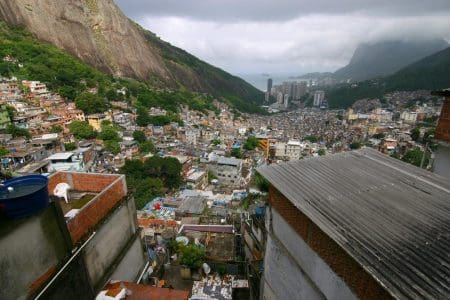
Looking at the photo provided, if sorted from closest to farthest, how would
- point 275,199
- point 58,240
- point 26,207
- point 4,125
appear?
point 26,207 → point 58,240 → point 275,199 → point 4,125

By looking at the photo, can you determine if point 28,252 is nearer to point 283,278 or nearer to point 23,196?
point 23,196

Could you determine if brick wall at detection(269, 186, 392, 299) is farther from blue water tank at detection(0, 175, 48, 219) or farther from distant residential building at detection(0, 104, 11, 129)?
distant residential building at detection(0, 104, 11, 129)

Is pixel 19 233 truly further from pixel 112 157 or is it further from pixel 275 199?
pixel 112 157

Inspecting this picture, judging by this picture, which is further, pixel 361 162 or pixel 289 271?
pixel 361 162

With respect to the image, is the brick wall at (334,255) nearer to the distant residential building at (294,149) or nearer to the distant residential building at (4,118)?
the distant residential building at (4,118)

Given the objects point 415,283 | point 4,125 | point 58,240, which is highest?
point 415,283

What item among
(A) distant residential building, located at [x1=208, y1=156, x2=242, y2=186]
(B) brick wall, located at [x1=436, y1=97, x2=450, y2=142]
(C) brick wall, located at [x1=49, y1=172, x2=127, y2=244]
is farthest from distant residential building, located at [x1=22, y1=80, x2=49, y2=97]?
(B) brick wall, located at [x1=436, y1=97, x2=450, y2=142]

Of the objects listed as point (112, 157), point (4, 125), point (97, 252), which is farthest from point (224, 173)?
point (97, 252)
